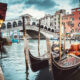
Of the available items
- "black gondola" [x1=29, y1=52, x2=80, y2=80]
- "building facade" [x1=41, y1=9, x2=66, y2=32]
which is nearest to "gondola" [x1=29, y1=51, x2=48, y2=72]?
"black gondola" [x1=29, y1=52, x2=80, y2=80]

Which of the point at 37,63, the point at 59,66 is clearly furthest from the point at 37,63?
the point at 59,66

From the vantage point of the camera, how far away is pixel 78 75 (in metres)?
2.48

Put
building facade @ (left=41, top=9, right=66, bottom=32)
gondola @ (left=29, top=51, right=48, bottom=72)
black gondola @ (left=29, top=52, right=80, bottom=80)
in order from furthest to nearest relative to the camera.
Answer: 1. building facade @ (left=41, top=9, right=66, bottom=32)
2. gondola @ (left=29, top=51, right=48, bottom=72)
3. black gondola @ (left=29, top=52, right=80, bottom=80)

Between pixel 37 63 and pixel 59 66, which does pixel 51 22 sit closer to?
pixel 37 63

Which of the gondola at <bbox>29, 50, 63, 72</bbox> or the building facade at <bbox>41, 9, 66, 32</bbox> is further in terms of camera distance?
the building facade at <bbox>41, 9, 66, 32</bbox>

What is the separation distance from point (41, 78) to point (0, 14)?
1186 mm

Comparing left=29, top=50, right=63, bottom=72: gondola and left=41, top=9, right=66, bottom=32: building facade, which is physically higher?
left=41, top=9, right=66, bottom=32: building facade

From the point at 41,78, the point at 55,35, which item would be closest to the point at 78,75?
the point at 41,78

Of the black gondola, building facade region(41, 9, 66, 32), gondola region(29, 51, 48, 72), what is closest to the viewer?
the black gondola

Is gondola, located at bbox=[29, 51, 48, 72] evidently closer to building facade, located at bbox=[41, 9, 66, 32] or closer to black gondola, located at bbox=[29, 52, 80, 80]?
black gondola, located at bbox=[29, 52, 80, 80]

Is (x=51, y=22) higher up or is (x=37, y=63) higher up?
(x=51, y=22)

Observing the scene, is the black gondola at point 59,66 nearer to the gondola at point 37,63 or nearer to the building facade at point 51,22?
the gondola at point 37,63

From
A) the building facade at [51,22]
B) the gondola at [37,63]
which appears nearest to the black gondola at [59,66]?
the gondola at [37,63]

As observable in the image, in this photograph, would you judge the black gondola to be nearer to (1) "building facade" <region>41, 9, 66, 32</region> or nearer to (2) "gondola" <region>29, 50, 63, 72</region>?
(2) "gondola" <region>29, 50, 63, 72</region>
